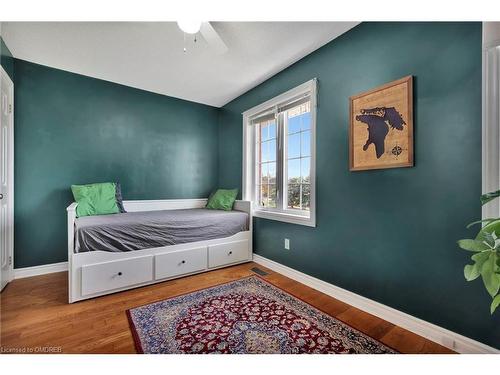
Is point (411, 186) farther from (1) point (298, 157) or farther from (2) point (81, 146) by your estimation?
(2) point (81, 146)

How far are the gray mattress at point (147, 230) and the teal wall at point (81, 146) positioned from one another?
0.68 meters

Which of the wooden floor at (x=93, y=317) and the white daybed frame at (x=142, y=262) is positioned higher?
the white daybed frame at (x=142, y=262)

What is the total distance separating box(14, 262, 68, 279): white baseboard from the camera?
2.41 meters

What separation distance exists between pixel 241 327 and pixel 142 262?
3.95 feet

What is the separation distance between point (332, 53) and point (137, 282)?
2.81 meters

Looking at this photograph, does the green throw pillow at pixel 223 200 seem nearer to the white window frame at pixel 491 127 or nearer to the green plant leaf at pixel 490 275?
the white window frame at pixel 491 127

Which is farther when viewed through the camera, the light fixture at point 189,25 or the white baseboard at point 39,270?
the white baseboard at point 39,270

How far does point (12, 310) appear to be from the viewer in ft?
5.85

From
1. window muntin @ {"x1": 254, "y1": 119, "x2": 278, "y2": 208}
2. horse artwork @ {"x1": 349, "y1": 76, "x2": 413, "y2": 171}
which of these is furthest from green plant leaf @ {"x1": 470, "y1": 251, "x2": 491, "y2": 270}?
window muntin @ {"x1": 254, "y1": 119, "x2": 278, "y2": 208}

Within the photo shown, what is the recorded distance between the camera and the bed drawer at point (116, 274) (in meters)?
1.97

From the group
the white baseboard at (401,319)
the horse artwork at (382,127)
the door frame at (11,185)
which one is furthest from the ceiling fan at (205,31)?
the white baseboard at (401,319)

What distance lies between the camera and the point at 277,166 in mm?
2787

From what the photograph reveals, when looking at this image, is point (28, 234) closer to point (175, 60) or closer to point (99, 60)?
point (99, 60)

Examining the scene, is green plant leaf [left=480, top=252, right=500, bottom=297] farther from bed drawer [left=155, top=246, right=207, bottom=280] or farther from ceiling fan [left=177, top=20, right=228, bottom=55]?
bed drawer [left=155, top=246, right=207, bottom=280]
